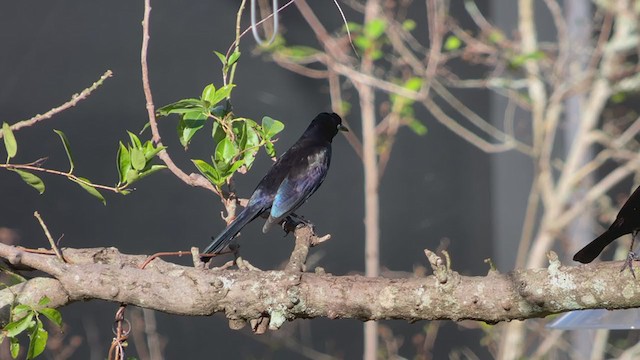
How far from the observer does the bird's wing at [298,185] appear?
Answer: 2938mm

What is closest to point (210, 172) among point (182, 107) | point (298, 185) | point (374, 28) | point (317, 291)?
point (182, 107)

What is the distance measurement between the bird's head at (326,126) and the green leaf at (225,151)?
4.87 ft

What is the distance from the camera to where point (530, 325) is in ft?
17.9

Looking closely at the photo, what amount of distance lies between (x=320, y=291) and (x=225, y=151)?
42 centimetres

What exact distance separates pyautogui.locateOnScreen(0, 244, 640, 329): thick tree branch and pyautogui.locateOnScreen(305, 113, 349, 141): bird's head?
5.70 feet

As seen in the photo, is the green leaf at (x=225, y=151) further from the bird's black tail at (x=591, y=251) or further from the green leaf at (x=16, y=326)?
the bird's black tail at (x=591, y=251)

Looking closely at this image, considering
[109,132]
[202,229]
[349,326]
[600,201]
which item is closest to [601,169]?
[600,201]

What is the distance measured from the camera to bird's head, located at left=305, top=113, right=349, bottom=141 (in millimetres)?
3564

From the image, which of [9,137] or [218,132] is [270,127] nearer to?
[218,132]

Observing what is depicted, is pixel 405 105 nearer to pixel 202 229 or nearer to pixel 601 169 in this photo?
pixel 202 229

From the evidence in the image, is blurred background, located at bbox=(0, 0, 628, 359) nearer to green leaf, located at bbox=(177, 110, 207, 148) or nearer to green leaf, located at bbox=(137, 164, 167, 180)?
green leaf, located at bbox=(177, 110, 207, 148)

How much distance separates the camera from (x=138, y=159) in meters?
1.85

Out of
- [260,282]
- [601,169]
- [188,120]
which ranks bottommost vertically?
[260,282]

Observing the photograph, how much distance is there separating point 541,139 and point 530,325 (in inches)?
44.8
